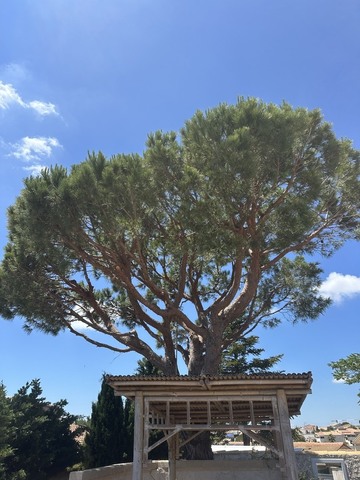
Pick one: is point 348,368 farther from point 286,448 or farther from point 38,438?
point 38,438

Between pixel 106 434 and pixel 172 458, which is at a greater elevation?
pixel 106 434

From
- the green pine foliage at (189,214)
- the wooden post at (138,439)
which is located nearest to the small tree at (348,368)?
the green pine foliage at (189,214)

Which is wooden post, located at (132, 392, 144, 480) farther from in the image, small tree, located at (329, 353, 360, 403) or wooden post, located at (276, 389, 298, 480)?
small tree, located at (329, 353, 360, 403)

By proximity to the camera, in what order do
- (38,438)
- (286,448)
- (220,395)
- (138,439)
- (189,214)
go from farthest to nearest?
(38,438) < (189,214) < (220,395) < (138,439) < (286,448)

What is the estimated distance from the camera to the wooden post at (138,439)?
5.54 m

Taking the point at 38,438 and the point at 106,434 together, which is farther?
the point at 106,434

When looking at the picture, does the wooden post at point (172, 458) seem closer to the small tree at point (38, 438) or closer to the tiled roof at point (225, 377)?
the tiled roof at point (225, 377)

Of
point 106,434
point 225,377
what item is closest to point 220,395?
point 225,377

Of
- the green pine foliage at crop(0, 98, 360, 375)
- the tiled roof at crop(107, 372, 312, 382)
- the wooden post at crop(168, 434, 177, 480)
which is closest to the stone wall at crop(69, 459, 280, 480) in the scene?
the wooden post at crop(168, 434, 177, 480)

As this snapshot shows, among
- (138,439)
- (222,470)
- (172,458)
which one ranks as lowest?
(222,470)

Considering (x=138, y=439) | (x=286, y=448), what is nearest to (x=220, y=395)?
(x=286, y=448)

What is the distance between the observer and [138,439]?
18.7 ft

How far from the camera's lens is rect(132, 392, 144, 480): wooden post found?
18.2ft

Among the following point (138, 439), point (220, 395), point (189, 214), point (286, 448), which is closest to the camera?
point (286, 448)
